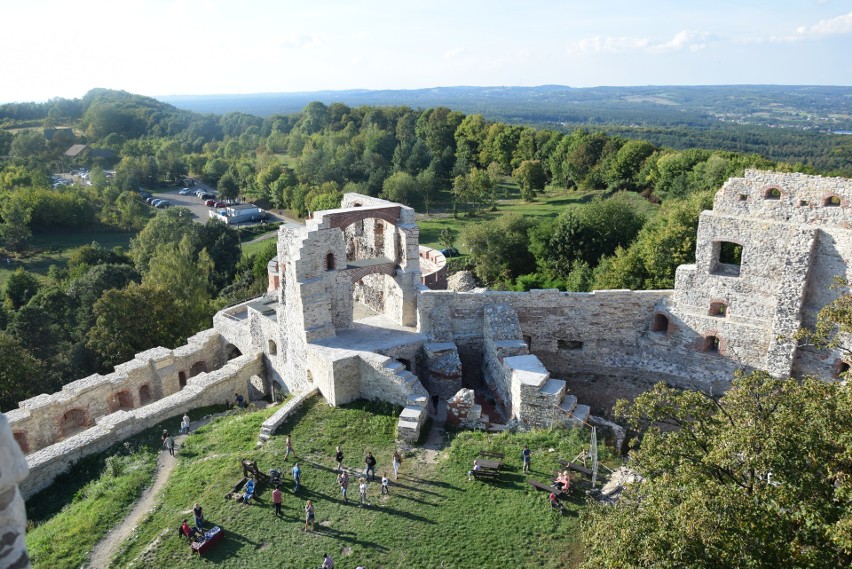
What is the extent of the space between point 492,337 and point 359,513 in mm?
8394

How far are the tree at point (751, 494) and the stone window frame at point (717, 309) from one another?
34.5 ft

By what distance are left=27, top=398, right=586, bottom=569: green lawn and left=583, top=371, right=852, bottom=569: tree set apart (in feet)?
12.5

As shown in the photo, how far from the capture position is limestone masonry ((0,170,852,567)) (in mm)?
19594

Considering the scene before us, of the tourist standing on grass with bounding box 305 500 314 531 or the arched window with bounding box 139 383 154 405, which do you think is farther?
the arched window with bounding box 139 383 154 405

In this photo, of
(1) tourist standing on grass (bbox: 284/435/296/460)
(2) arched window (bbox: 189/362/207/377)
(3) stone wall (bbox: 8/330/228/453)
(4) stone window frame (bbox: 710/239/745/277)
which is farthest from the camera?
(2) arched window (bbox: 189/362/207/377)

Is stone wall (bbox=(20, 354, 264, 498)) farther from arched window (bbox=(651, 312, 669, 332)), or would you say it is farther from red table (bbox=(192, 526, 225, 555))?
arched window (bbox=(651, 312, 669, 332))

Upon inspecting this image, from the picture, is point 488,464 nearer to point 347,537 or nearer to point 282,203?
point 347,537

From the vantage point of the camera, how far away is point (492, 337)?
73.1ft

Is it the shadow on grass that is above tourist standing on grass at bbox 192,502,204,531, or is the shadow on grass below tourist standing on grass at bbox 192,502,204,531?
below

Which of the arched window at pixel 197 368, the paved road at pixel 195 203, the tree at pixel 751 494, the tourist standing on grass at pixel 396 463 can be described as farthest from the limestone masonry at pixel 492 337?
the paved road at pixel 195 203

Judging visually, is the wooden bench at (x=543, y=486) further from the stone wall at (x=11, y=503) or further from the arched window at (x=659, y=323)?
the stone wall at (x=11, y=503)

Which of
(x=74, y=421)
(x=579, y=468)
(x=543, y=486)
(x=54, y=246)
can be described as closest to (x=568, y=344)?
(x=579, y=468)

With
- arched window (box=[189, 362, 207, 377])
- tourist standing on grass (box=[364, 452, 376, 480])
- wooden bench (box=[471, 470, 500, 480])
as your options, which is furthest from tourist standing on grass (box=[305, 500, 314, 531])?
arched window (box=[189, 362, 207, 377])

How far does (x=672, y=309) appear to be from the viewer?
22359 mm
